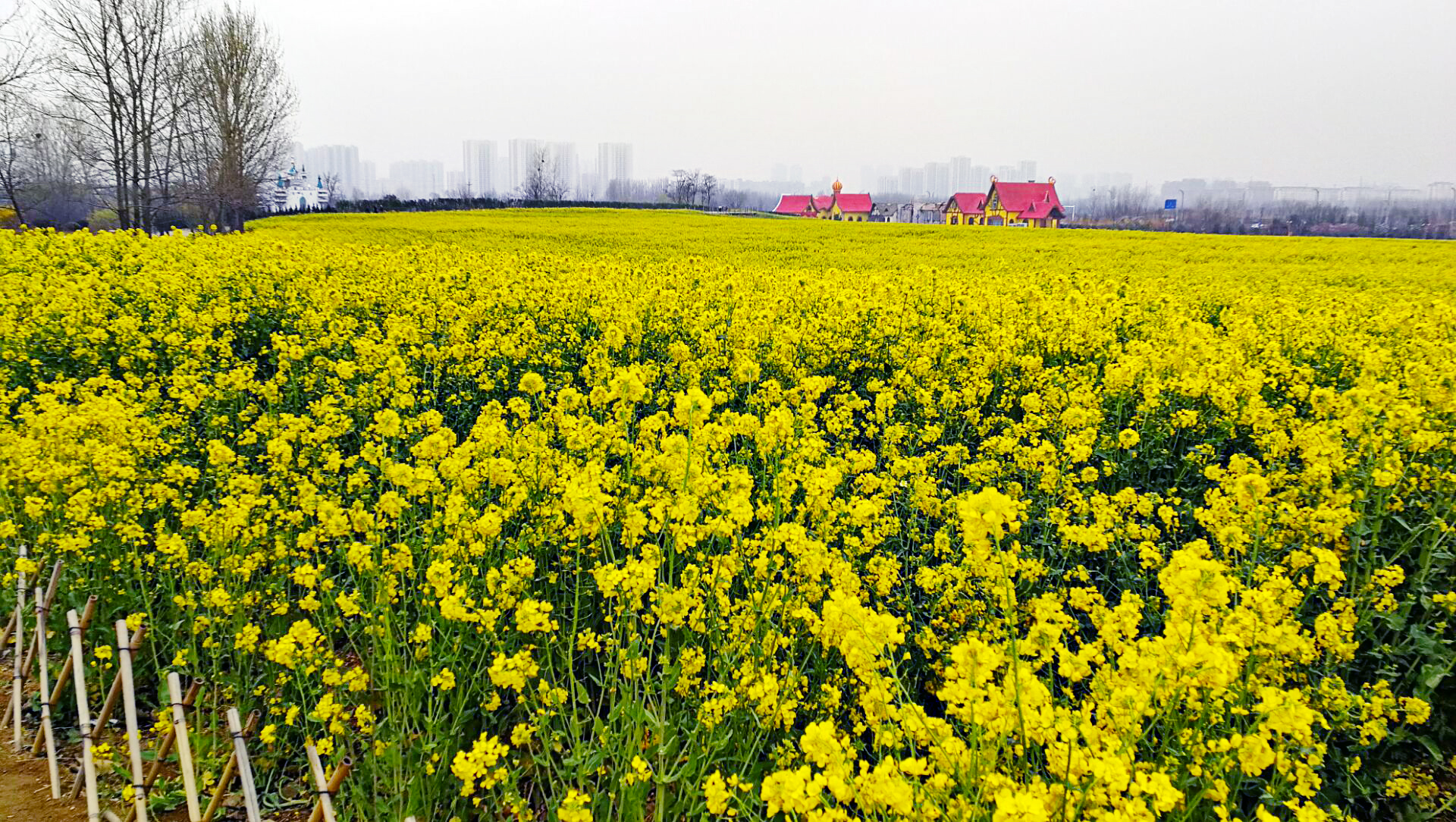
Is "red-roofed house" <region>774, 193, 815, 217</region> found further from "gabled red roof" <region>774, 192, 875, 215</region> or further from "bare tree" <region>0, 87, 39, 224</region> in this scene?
"bare tree" <region>0, 87, 39, 224</region>

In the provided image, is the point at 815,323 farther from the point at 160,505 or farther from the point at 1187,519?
the point at 160,505

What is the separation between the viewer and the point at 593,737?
3.31m

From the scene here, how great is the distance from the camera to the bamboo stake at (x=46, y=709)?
10.9 feet

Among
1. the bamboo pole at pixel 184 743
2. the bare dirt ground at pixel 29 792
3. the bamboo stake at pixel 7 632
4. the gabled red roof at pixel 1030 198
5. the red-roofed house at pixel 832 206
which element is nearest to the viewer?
the bamboo pole at pixel 184 743

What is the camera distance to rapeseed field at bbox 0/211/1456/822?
254cm

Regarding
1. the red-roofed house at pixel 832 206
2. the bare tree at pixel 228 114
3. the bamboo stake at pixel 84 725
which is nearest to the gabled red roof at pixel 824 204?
the red-roofed house at pixel 832 206

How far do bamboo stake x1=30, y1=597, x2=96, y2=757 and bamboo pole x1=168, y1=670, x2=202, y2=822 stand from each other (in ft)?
2.62

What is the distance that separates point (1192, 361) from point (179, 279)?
33.2 feet

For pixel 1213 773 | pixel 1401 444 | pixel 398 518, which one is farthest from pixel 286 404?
pixel 1401 444

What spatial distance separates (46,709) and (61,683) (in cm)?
18

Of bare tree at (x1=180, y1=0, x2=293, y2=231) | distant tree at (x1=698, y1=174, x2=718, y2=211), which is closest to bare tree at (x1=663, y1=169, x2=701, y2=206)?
distant tree at (x1=698, y1=174, x2=718, y2=211)

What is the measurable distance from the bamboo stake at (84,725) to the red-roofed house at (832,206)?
289ft

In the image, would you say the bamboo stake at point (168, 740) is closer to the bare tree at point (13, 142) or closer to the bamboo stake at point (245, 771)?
the bamboo stake at point (245, 771)

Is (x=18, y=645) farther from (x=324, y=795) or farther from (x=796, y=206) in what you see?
(x=796, y=206)
